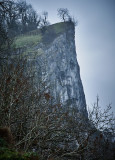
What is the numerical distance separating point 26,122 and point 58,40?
107ft

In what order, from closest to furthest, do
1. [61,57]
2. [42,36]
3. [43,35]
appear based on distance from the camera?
[61,57] < [42,36] < [43,35]

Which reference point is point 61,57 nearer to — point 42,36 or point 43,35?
point 42,36

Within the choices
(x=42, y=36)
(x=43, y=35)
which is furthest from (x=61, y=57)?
(x=43, y=35)

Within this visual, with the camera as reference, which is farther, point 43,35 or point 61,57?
point 43,35

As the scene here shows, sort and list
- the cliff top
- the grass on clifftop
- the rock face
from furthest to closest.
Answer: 1. the cliff top
2. the grass on clifftop
3. the rock face

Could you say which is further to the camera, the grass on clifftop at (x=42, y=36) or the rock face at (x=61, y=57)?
the grass on clifftop at (x=42, y=36)

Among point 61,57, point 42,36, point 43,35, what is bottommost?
point 61,57

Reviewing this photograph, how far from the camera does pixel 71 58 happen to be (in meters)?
36.6

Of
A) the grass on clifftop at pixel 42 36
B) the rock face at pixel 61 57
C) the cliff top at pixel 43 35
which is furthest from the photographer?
the cliff top at pixel 43 35

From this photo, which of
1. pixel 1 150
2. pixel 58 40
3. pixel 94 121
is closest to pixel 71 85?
pixel 58 40

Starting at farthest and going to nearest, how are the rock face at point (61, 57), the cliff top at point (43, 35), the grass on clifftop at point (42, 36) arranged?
the cliff top at point (43, 35), the grass on clifftop at point (42, 36), the rock face at point (61, 57)

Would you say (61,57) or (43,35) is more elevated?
(43,35)

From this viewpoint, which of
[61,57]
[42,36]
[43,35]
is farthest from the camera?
[43,35]

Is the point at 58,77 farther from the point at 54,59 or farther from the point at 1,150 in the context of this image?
the point at 1,150
